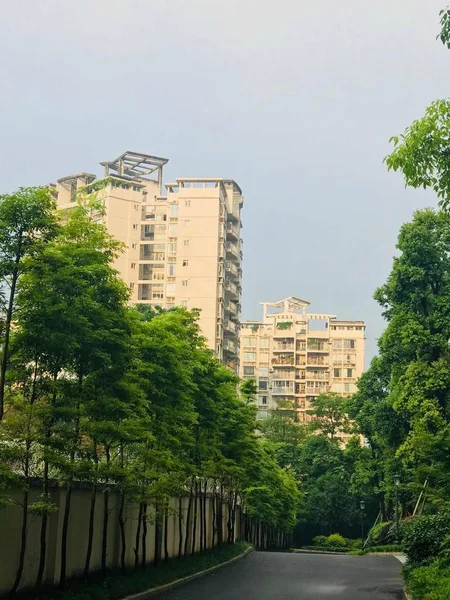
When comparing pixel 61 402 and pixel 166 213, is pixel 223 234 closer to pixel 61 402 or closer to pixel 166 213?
pixel 166 213

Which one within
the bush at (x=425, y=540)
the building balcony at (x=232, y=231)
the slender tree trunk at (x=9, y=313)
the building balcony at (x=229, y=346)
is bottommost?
the bush at (x=425, y=540)

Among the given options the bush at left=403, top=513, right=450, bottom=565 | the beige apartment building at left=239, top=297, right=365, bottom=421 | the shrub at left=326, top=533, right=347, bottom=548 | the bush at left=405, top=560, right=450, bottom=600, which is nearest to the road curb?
the bush at left=405, top=560, right=450, bottom=600

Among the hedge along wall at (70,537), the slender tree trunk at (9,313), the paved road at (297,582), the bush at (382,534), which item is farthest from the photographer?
the bush at (382,534)

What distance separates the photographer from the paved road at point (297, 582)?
65.1 feet

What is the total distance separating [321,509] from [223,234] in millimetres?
26019

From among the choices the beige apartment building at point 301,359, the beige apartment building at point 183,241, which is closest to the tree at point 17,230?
the beige apartment building at point 183,241

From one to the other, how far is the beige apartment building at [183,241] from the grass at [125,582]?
2033 inches

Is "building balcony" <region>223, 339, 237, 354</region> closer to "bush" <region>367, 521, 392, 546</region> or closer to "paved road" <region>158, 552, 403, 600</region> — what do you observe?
"bush" <region>367, 521, 392, 546</region>

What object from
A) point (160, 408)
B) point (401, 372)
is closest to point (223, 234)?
point (401, 372)

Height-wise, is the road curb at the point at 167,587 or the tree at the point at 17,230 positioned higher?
the tree at the point at 17,230

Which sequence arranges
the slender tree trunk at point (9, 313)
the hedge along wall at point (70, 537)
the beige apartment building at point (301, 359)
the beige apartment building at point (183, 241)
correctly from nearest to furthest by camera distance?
the slender tree trunk at point (9, 313), the hedge along wall at point (70, 537), the beige apartment building at point (183, 241), the beige apartment building at point (301, 359)

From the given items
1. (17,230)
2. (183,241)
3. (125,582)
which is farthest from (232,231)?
(17,230)

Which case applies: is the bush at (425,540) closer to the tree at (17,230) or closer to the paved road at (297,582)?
the paved road at (297,582)

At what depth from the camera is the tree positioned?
14.8m
